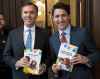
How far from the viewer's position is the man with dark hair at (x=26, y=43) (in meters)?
3.64

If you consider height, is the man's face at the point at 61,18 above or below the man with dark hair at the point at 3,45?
above

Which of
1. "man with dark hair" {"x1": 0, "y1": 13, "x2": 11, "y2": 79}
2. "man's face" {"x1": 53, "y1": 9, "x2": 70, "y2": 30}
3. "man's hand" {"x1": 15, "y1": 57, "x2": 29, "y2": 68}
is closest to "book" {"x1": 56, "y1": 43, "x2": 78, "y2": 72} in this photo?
"man's face" {"x1": 53, "y1": 9, "x2": 70, "y2": 30}

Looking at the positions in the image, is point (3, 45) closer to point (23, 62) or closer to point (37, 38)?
point (37, 38)

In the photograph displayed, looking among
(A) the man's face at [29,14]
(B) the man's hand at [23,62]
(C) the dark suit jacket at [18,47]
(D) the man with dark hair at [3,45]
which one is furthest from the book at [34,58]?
(D) the man with dark hair at [3,45]

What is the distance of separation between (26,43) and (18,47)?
0.09 meters

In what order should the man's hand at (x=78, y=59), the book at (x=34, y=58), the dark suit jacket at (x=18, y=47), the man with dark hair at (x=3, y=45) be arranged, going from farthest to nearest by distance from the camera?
the man with dark hair at (x=3, y=45)
the dark suit jacket at (x=18, y=47)
the book at (x=34, y=58)
the man's hand at (x=78, y=59)

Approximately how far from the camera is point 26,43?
12.1ft

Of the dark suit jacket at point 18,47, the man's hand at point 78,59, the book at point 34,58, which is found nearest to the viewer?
the man's hand at point 78,59

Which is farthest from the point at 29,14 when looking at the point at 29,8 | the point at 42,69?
the point at 42,69

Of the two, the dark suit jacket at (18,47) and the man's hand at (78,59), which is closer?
the man's hand at (78,59)

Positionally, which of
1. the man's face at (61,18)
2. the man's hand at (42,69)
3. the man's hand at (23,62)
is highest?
the man's face at (61,18)

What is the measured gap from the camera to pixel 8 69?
4.49 metres

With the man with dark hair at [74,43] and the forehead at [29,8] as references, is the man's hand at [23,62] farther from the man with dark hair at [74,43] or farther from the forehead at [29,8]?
the forehead at [29,8]

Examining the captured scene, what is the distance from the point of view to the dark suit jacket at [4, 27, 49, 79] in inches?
146
